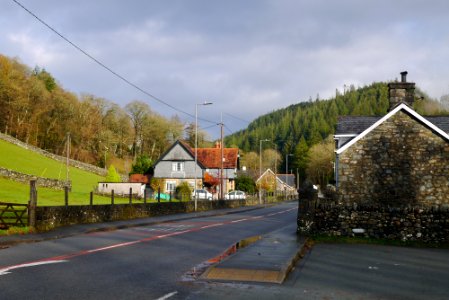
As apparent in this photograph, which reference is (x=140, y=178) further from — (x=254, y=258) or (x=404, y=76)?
(x=254, y=258)

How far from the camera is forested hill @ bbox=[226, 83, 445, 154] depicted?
6142 inches

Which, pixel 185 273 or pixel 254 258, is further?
pixel 254 258

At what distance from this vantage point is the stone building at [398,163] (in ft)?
77.9

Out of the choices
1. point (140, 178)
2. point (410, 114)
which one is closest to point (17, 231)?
point (410, 114)

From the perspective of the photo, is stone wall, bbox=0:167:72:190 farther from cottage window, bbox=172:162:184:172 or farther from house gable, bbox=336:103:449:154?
house gable, bbox=336:103:449:154

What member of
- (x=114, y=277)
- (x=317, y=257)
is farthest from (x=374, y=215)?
(x=114, y=277)

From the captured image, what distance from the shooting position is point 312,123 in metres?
166

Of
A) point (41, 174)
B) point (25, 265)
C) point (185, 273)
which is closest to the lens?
point (185, 273)

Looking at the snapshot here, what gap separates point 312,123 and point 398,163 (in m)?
143

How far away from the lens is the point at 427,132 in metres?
23.9

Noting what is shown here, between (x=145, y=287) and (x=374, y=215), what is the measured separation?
11.6m

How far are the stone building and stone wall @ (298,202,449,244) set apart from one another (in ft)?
20.8

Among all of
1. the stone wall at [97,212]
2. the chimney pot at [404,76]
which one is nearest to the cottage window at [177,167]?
the stone wall at [97,212]

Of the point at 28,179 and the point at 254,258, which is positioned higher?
the point at 28,179
